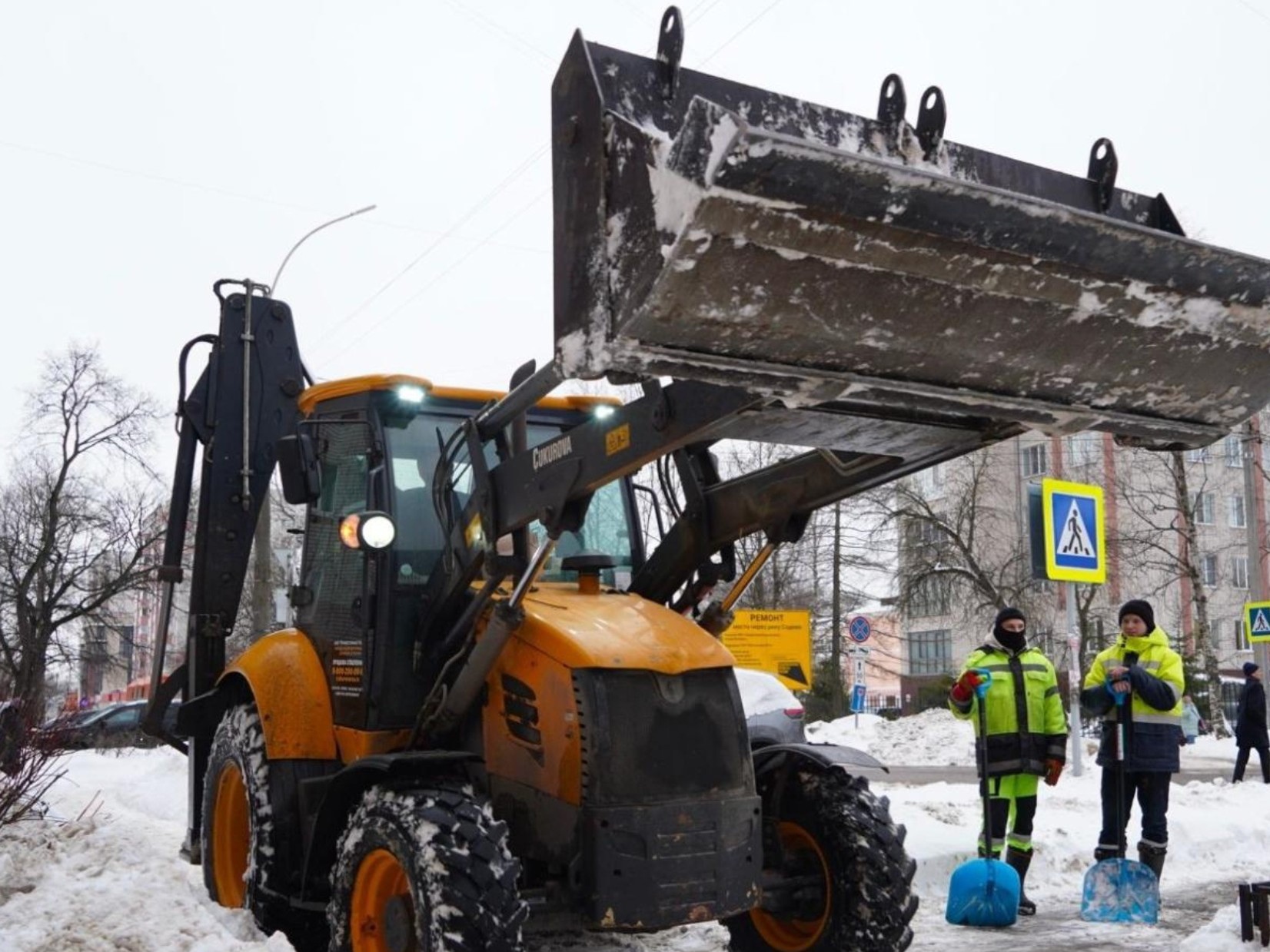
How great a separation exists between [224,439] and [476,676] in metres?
3.21

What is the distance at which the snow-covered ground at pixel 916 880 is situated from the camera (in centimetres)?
516

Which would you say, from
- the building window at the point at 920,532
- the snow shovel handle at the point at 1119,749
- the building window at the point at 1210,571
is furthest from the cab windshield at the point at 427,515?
the building window at the point at 1210,571

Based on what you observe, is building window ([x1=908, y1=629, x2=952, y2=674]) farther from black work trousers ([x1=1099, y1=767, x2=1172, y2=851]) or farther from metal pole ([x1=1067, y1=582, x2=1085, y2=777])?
black work trousers ([x1=1099, y1=767, x2=1172, y2=851])

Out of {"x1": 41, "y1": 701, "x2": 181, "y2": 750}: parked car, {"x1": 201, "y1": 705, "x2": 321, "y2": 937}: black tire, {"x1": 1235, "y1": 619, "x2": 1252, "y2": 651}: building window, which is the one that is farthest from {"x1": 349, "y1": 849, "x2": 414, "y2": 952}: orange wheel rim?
{"x1": 1235, "y1": 619, "x2": 1252, "y2": 651}: building window

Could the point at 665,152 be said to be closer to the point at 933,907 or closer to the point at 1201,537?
the point at 933,907

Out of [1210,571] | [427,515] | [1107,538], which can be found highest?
[1210,571]

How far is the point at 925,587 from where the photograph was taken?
3531 cm

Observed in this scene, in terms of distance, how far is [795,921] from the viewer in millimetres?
5562

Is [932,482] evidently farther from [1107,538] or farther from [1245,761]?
[1245,761]

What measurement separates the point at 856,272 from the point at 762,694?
8.28 m

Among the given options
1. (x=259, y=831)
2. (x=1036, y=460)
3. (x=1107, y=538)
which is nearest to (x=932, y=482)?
(x=1036, y=460)

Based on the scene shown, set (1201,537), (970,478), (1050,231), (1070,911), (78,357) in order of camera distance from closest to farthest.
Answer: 1. (1050,231)
2. (1070,911)
3. (78,357)
4. (970,478)
5. (1201,537)

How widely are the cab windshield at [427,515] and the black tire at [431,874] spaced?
1088 millimetres

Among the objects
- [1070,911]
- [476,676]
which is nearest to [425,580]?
[476,676]
